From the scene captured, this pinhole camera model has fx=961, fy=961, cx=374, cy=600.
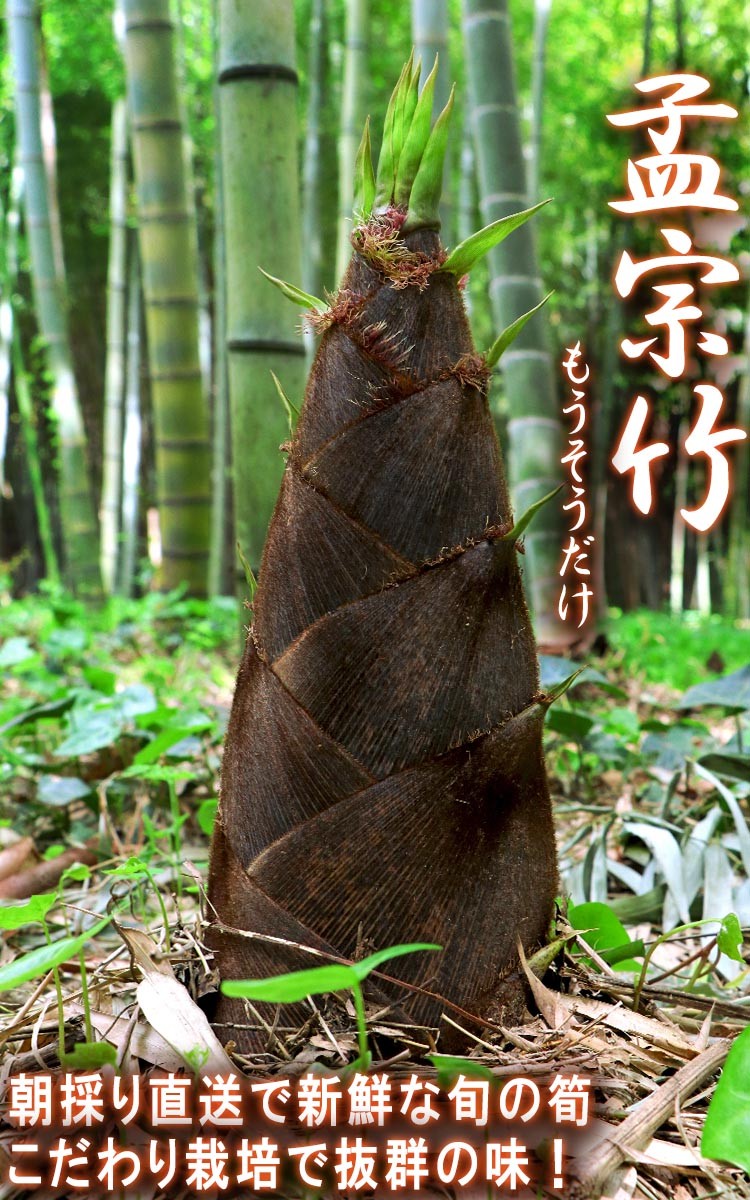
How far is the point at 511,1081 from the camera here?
Result: 78 centimetres

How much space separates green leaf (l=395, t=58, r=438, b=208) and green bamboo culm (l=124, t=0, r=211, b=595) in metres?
3.27

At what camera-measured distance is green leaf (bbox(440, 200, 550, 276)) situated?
2.85 feet

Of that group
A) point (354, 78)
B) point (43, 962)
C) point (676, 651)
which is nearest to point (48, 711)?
point (43, 962)

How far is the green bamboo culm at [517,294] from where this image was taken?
319 cm

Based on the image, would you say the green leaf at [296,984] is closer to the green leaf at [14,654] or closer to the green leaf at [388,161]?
the green leaf at [388,161]

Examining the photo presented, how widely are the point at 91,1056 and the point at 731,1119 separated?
0.54 meters

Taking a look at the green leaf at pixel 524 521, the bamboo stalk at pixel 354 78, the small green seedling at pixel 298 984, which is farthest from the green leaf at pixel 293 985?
the bamboo stalk at pixel 354 78

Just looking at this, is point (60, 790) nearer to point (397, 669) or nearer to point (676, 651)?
point (397, 669)

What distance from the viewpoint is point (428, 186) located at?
901 mm

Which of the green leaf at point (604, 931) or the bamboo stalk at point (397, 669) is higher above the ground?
the bamboo stalk at point (397, 669)

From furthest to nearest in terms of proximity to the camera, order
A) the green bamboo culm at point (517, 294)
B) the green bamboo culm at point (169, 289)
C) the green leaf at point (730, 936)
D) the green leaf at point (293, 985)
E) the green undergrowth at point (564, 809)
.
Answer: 1. the green bamboo culm at point (169, 289)
2. the green bamboo culm at point (517, 294)
3. the green undergrowth at point (564, 809)
4. the green leaf at point (730, 936)
5. the green leaf at point (293, 985)

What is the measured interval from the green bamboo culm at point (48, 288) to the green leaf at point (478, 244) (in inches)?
199

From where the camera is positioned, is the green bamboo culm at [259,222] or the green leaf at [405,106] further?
the green bamboo culm at [259,222]

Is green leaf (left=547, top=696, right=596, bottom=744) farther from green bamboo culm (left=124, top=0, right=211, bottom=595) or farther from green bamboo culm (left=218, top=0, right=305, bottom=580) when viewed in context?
green bamboo culm (left=124, top=0, right=211, bottom=595)
